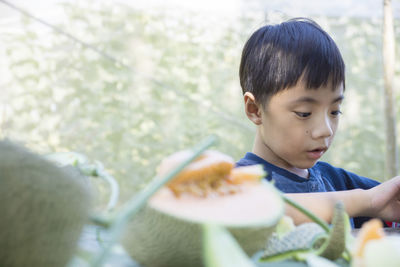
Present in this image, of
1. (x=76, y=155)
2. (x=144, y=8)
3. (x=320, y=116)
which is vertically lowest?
(x=144, y=8)

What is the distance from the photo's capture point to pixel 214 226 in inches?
8.3

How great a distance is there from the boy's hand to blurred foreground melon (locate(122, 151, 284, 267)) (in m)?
0.49

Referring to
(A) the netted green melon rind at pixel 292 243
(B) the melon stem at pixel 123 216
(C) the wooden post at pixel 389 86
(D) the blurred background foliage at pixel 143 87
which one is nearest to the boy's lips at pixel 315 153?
(A) the netted green melon rind at pixel 292 243

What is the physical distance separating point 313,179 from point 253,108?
23 cm

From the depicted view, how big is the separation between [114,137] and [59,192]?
3128 millimetres

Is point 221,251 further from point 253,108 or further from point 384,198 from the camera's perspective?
point 253,108

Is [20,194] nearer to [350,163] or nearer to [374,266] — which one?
[374,266]

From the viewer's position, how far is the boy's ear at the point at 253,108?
A: 3.55 ft

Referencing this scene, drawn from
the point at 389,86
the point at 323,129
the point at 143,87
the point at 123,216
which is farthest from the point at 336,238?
the point at 143,87

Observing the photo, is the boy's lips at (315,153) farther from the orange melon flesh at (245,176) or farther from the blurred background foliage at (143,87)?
the blurred background foliage at (143,87)

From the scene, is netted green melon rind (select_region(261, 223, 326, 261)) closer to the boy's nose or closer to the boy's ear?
the boy's nose

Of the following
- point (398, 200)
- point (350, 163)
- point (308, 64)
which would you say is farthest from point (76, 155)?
point (350, 163)

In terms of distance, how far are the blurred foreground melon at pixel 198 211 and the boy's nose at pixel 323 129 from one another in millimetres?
667

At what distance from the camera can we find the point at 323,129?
0.91 metres
